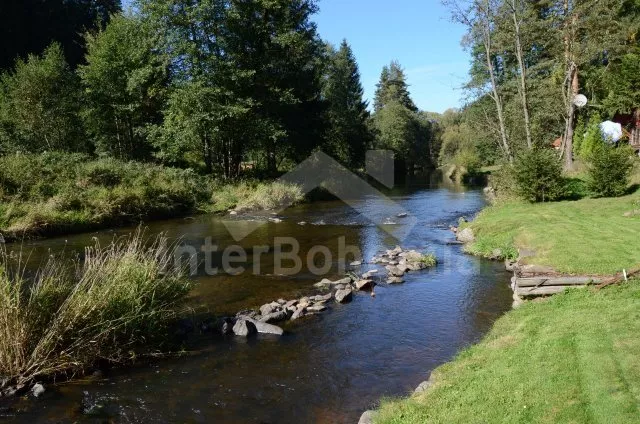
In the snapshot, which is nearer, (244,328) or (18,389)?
(18,389)

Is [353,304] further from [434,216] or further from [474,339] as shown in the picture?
[434,216]

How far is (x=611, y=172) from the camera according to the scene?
2059cm

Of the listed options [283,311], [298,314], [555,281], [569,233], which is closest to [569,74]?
[569,233]

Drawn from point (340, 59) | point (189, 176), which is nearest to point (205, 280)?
point (189, 176)

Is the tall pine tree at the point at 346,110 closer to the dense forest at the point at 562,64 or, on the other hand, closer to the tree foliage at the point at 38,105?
the dense forest at the point at 562,64

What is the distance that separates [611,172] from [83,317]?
2077cm

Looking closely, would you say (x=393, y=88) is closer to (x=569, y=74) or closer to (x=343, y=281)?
(x=569, y=74)

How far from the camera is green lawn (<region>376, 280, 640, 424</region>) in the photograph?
523cm

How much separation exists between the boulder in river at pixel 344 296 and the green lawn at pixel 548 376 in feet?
13.2

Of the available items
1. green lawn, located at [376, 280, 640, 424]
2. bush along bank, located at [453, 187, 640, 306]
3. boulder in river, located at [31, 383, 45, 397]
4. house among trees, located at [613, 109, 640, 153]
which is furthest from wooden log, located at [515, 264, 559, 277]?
house among trees, located at [613, 109, 640, 153]

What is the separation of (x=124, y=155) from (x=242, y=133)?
31.5ft

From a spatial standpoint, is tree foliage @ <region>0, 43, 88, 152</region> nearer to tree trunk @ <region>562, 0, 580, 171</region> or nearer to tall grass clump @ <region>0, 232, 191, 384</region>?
tall grass clump @ <region>0, 232, 191, 384</region>

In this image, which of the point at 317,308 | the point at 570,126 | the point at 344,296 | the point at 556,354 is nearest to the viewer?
the point at 556,354

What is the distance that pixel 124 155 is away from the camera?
36875 millimetres
